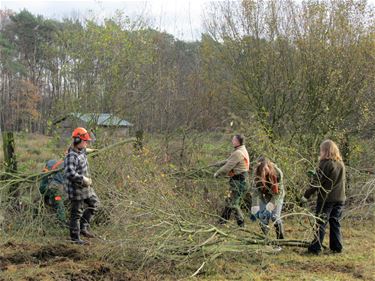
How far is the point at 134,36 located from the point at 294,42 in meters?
4.20

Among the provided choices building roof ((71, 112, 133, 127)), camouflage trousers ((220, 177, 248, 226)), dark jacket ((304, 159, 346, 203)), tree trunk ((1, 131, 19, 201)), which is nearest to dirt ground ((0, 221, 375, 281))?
dark jacket ((304, 159, 346, 203))

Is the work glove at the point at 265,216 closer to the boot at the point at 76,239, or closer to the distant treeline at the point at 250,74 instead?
the boot at the point at 76,239

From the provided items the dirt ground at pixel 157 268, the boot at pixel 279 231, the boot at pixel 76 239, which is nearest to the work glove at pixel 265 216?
the boot at pixel 279 231

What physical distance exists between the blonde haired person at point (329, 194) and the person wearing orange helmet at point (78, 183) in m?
3.19

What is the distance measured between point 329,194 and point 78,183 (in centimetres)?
363

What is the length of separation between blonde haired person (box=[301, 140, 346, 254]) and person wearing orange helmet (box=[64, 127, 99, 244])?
3.19 meters

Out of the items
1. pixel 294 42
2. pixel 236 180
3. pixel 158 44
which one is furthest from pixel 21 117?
pixel 236 180

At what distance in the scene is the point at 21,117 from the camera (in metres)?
29.7

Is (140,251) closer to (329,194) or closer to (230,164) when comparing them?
(230,164)

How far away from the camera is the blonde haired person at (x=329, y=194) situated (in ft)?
21.9

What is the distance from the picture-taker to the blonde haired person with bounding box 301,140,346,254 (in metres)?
6.69

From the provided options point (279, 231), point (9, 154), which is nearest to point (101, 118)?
point (9, 154)

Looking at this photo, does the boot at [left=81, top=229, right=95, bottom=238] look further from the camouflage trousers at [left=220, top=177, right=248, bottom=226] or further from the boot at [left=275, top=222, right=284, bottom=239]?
the boot at [left=275, top=222, right=284, bottom=239]

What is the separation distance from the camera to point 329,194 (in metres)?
6.72
